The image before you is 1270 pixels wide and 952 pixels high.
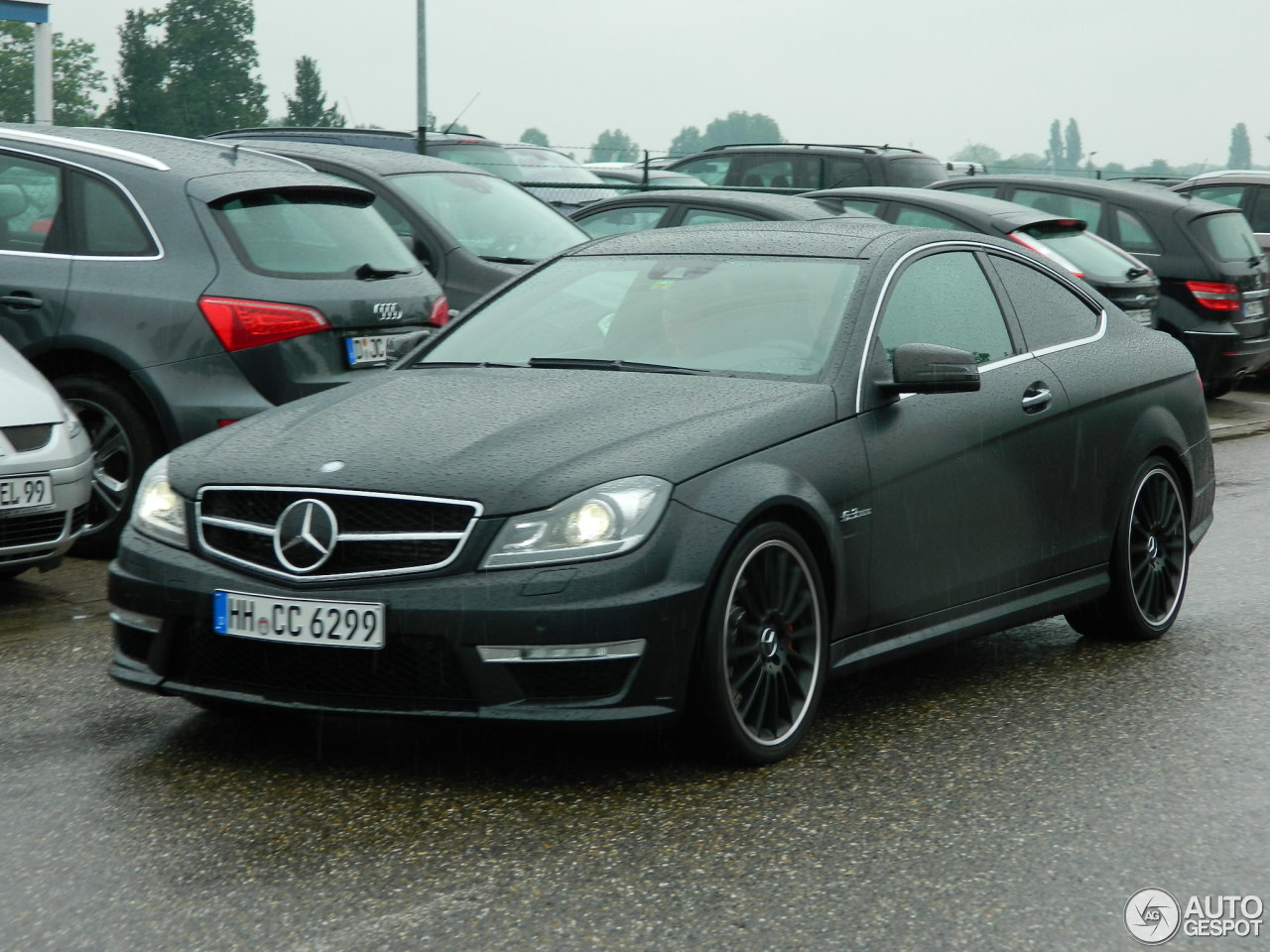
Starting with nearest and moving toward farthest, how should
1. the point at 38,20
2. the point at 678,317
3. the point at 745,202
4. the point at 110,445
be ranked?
1. the point at 678,317
2. the point at 110,445
3. the point at 745,202
4. the point at 38,20

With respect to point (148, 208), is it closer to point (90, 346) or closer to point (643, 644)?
point (90, 346)

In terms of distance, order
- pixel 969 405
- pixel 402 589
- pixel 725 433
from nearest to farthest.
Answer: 1. pixel 402 589
2. pixel 725 433
3. pixel 969 405

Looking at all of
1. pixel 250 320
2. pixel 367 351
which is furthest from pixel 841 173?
pixel 250 320

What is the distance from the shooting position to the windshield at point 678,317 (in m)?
5.53

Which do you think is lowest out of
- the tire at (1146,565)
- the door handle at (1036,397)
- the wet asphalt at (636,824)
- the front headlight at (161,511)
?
the wet asphalt at (636,824)

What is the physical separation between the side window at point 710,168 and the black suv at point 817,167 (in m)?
0.02

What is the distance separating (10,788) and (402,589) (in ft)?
3.82

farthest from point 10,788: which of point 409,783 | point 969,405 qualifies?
point 969,405

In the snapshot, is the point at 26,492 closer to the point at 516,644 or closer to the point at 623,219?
the point at 516,644

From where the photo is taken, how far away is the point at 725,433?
15.9ft

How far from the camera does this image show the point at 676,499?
15.1 ft

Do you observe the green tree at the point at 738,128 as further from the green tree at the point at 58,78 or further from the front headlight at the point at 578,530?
the front headlight at the point at 578,530

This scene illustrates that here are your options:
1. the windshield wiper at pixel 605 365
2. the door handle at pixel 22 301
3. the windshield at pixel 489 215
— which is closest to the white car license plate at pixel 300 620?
the windshield wiper at pixel 605 365

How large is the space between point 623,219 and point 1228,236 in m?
4.92
